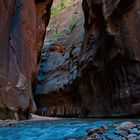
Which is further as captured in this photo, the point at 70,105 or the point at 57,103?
the point at 57,103

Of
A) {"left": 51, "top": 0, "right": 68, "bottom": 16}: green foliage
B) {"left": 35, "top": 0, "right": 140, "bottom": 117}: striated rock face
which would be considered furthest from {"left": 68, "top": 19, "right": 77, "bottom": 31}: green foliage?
{"left": 51, "top": 0, "right": 68, "bottom": 16}: green foliage

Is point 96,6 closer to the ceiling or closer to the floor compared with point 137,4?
closer to the ceiling

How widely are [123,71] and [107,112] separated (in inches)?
118

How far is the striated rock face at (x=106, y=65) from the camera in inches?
515

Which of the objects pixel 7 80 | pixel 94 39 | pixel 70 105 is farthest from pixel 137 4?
pixel 70 105

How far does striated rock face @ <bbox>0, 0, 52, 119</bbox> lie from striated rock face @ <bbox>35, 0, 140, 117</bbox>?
419cm

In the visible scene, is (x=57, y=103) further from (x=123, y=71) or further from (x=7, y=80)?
(x=7, y=80)

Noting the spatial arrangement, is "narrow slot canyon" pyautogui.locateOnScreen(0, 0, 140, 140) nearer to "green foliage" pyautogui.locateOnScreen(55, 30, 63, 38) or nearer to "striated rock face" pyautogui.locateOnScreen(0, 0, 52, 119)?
"striated rock face" pyautogui.locateOnScreen(0, 0, 52, 119)

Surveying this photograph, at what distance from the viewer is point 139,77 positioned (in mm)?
12594

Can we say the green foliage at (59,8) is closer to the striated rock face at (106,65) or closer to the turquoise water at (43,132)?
the striated rock face at (106,65)

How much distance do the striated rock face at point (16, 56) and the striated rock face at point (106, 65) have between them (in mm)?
4192

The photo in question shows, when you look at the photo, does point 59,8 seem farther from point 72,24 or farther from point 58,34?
point 72,24

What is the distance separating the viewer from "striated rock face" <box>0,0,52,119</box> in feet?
34.7

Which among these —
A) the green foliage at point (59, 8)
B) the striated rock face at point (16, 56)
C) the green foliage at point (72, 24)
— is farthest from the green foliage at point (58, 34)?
the striated rock face at point (16, 56)
